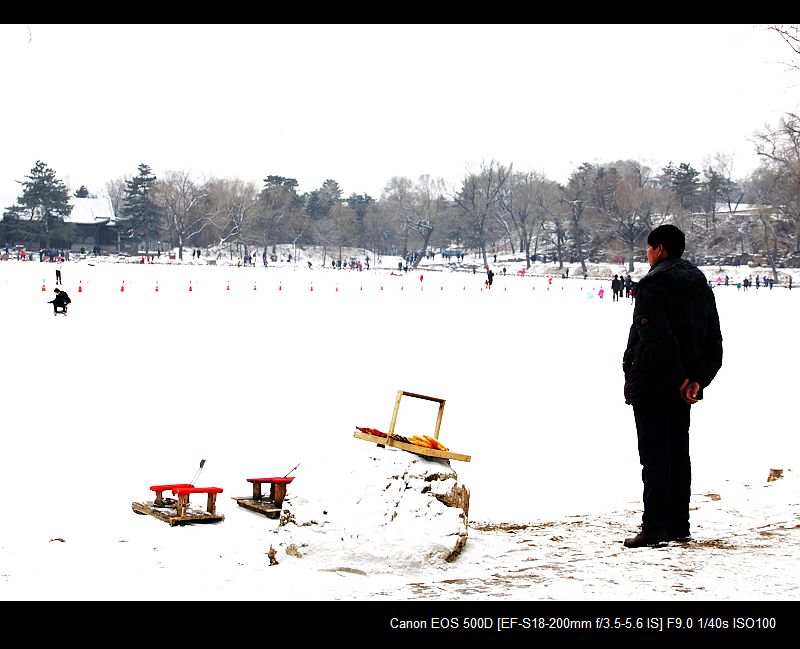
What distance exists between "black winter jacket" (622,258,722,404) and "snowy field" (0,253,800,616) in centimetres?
139

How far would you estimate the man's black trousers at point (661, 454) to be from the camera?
6824 millimetres

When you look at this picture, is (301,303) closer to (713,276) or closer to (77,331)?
(77,331)

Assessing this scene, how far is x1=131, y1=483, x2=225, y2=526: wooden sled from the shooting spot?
29.7 feet

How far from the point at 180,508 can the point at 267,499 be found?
4.10 ft

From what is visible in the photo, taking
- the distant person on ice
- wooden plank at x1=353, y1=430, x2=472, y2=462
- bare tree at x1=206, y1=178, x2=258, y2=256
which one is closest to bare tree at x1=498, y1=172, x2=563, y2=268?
bare tree at x1=206, y1=178, x2=258, y2=256

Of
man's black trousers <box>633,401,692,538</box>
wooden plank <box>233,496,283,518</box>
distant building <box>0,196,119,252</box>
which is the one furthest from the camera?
distant building <box>0,196,119,252</box>

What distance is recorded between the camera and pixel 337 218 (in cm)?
14288

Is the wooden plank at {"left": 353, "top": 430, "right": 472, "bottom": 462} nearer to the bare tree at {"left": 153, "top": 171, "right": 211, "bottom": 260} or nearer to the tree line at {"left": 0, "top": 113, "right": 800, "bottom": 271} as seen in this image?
the tree line at {"left": 0, "top": 113, "right": 800, "bottom": 271}

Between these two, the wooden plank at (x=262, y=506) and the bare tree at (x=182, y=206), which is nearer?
the wooden plank at (x=262, y=506)

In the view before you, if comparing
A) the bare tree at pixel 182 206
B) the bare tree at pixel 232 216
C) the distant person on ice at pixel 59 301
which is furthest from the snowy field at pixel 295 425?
the bare tree at pixel 232 216

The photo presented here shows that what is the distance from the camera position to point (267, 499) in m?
A: 10.1

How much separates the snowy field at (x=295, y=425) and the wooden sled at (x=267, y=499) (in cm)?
13

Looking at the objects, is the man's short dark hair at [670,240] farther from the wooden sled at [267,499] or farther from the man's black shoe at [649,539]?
the wooden sled at [267,499]

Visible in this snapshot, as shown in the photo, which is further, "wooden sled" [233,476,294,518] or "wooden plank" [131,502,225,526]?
"wooden sled" [233,476,294,518]
